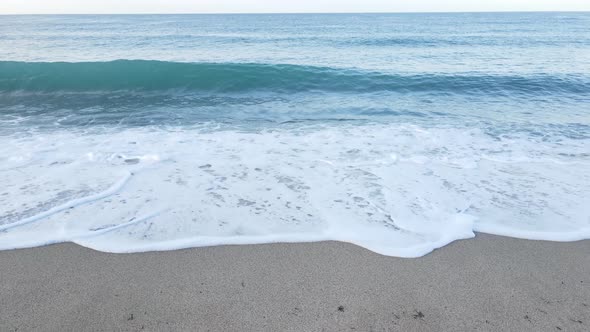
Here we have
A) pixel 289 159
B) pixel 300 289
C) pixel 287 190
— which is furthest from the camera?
pixel 289 159

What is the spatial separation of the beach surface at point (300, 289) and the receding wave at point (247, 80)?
32.1ft

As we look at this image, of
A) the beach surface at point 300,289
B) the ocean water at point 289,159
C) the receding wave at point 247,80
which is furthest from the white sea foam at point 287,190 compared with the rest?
the receding wave at point 247,80

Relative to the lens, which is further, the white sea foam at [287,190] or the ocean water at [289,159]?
the ocean water at [289,159]

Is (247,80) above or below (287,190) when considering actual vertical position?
above

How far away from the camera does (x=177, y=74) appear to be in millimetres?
14047

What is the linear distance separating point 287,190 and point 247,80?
31.4 ft

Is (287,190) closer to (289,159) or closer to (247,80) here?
(289,159)

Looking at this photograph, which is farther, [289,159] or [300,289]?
[289,159]

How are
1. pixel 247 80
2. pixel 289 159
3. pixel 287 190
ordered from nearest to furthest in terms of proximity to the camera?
pixel 287 190 → pixel 289 159 → pixel 247 80

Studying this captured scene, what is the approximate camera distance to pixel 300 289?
2922 mm

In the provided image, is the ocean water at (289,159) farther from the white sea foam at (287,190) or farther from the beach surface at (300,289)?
the beach surface at (300,289)

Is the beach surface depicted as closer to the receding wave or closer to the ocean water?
the ocean water

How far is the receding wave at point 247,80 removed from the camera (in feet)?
41.4

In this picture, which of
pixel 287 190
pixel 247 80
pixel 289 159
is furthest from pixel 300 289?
pixel 247 80
